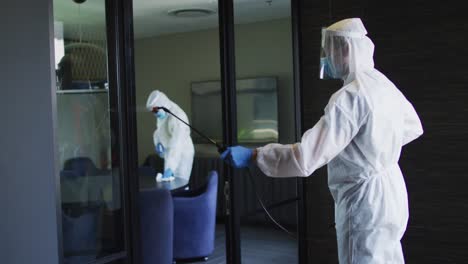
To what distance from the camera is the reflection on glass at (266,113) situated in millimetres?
3094

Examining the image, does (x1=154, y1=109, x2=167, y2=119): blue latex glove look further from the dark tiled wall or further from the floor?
the dark tiled wall

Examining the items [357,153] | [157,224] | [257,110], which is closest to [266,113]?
[257,110]

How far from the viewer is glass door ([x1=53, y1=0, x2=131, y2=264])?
1.89m

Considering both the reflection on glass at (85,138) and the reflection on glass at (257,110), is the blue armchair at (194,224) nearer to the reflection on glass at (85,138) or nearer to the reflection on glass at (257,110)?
the reflection on glass at (257,110)

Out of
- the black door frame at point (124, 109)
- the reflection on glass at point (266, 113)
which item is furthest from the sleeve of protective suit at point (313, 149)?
the reflection on glass at point (266, 113)

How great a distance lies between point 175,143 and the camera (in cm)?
496

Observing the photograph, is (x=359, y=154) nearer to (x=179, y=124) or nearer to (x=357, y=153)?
(x=357, y=153)

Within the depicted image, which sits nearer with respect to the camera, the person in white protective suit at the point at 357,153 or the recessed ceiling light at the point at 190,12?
the person in white protective suit at the point at 357,153

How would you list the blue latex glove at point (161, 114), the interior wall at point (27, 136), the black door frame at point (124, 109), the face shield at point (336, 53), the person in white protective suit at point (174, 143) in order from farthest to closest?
the person in white protective suit at point (174, 143) < the blue latex glove at point (161, 114) < the face shield at point (336, 53) < the black door frame at point (124, 109) < the interior wall at point (27, 136)

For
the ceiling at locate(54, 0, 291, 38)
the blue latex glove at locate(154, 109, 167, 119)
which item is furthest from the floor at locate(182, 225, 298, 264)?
the blue latex glove at locate(154, 109, 167, 119)

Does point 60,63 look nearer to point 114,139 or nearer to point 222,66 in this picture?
point 114,139

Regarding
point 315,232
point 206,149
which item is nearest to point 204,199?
point 315,232

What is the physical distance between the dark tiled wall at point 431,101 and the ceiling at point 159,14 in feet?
1.76

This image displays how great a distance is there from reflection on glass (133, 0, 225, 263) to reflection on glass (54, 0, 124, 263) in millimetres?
1111
